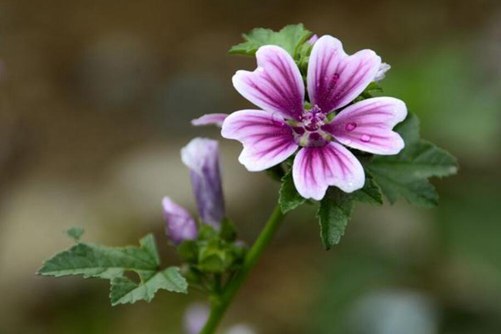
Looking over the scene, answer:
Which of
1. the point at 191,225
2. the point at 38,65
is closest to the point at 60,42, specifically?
the point at 38,65

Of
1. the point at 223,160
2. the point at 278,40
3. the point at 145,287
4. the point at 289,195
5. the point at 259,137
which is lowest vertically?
the point at 223,160

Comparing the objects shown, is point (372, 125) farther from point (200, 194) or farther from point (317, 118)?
point (200, 194)

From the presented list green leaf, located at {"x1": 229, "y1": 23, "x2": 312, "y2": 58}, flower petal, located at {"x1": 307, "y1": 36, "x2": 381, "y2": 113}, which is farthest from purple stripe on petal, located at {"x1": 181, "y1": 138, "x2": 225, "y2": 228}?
flower petal, located at {"x1": 307, "y1": 36, "x2": 381, "y2": 113}

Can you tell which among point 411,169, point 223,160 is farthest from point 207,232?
point 223,160

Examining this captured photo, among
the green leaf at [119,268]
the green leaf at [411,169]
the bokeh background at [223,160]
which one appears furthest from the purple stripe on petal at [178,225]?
the bokeh background at [223,160]

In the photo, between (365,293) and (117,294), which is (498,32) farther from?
(117,294)
